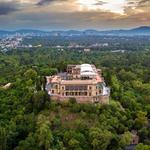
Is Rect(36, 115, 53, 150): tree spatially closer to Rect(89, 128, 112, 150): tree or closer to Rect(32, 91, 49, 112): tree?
Rect(89, 128, 112, 150): tree

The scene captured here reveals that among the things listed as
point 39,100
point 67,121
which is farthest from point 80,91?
point 39,100

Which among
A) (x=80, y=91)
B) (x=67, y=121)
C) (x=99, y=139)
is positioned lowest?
(x=99, y=139)

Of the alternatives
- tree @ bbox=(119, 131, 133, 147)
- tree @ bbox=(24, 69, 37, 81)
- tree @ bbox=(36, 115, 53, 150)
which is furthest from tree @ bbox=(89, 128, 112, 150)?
tree @ bbox=(24, 69, 37, 81)

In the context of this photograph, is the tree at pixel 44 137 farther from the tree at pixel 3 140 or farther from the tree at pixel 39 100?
the tree at pixel 39 100

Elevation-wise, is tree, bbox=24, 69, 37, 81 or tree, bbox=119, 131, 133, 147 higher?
tree, bbox=24, 69, 37, 81

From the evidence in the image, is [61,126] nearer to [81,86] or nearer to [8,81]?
[81,86]

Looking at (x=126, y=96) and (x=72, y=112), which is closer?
(x=72, y=112)

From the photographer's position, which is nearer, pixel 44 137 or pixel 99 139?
pixel 44 137

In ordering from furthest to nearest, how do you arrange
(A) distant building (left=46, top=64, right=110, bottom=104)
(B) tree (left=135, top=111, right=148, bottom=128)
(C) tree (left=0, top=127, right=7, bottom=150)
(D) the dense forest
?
(A) distant building (left=46, top=64, right=110, bottom=104) < (B) tree (left=135, top=111, right=148, bottom=128) < (C) tree (left=0, top=127, right=7, bottom=150) < (D) the dense forest

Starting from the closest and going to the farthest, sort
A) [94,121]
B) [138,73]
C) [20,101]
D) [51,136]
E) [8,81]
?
[51,136], [94,121], [20,101], [8,81], [138,73]

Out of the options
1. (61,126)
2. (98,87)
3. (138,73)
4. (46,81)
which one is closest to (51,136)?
(61,126)

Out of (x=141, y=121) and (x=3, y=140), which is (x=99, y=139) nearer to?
(x=141, y=121)
